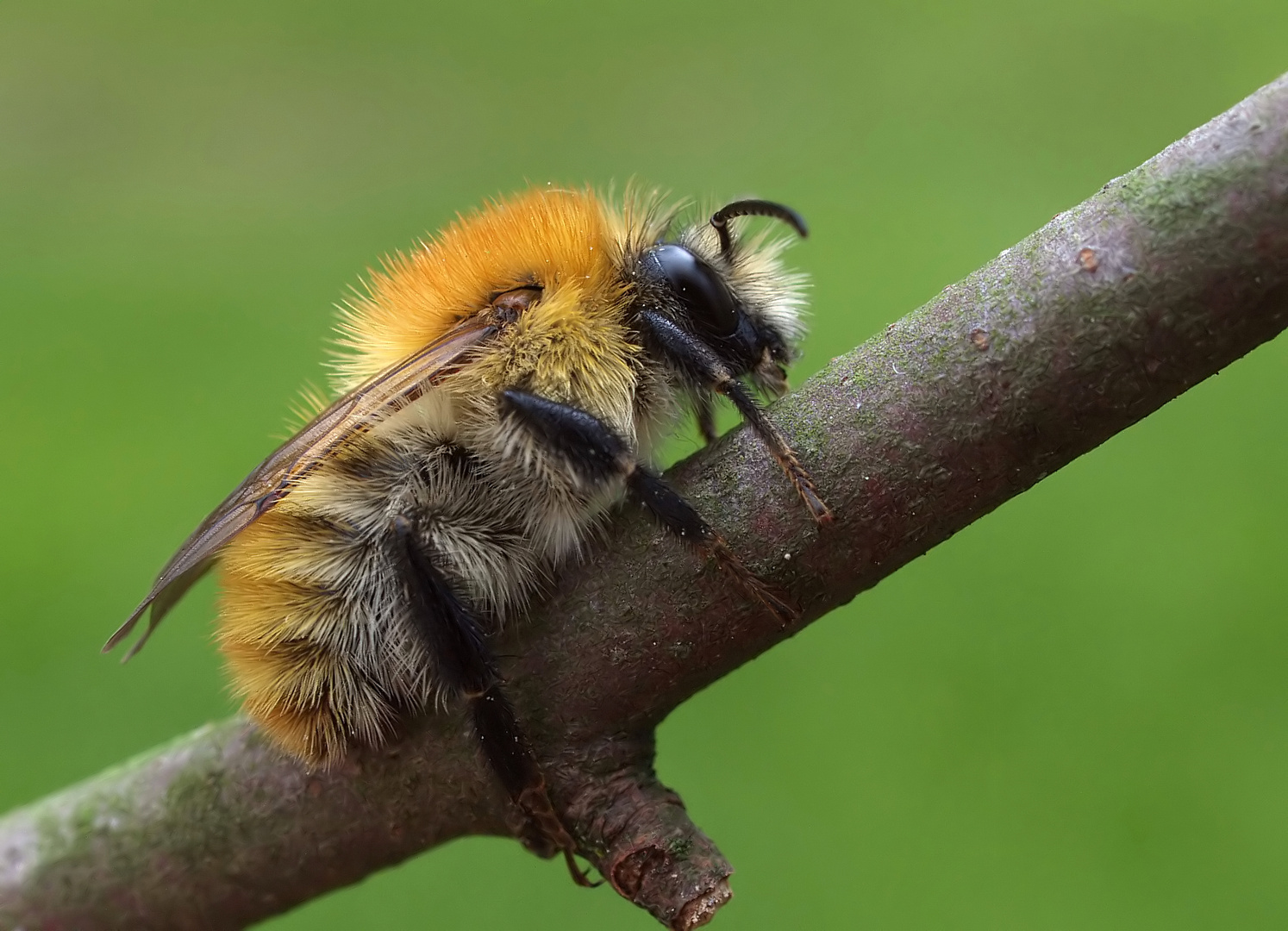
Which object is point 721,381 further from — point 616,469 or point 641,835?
point 641,835

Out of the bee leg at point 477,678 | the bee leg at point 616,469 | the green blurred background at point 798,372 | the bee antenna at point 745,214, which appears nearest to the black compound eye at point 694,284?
the bee antenna at point 745,214

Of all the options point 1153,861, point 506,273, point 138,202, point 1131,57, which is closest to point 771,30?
point 1131,57

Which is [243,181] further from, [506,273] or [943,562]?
[506,273]

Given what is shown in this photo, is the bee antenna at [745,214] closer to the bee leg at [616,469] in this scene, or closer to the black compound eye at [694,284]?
the black compound eye at [694,284]

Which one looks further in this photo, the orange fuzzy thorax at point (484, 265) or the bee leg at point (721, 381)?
the orange fuzzy thorax at point (484, 265)

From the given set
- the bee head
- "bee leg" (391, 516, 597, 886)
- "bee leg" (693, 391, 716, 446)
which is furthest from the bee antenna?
"bee leg" (391, 516, 597, 886)

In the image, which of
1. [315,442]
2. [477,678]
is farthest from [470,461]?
[477,678]
